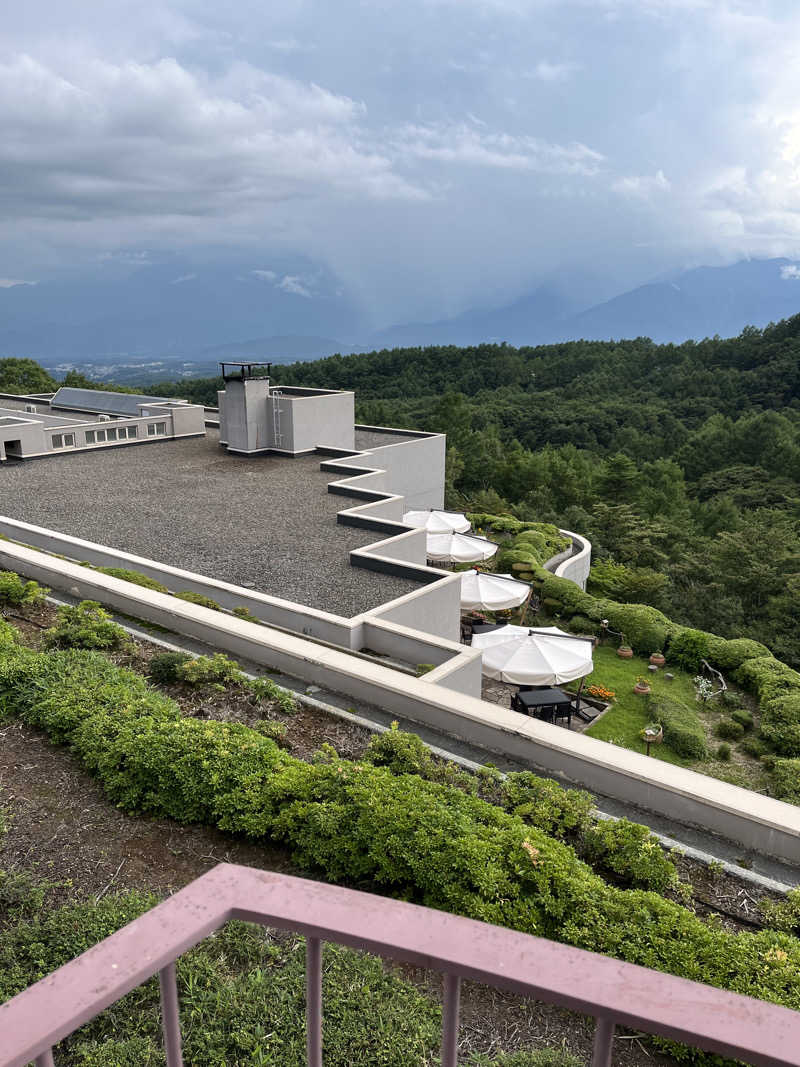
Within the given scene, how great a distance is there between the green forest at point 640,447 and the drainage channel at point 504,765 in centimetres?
2162

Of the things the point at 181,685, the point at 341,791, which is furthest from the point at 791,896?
the point at 181,685

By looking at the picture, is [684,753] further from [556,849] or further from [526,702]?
[556,849]

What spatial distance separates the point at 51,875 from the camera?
4.61 meters

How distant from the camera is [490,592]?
654 inches

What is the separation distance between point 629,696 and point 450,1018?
52.7 ft

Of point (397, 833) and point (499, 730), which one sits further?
point (499, 730)

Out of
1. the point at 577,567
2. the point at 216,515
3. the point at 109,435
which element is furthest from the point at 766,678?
the point at 109,435

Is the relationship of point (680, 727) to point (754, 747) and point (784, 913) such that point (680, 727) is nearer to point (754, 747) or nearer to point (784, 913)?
point (754, 747)

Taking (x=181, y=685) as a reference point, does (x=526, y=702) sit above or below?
below

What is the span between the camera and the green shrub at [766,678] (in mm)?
16078

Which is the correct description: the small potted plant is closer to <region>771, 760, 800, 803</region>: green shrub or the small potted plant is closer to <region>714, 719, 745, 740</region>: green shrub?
<region>714, 719, 745, 740</region>: green shrub

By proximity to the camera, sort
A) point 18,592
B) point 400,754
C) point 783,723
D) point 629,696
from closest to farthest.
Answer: point 400,754, point 18,592, point 783,723, point 629,696

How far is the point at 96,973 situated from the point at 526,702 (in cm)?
1220

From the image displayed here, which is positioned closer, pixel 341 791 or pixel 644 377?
pixel 341 791
